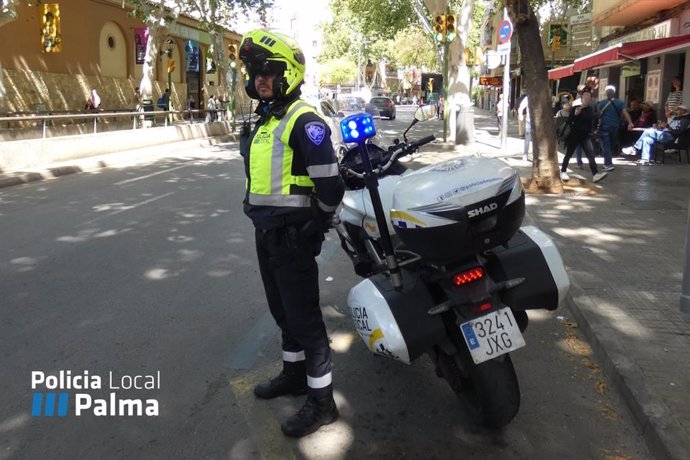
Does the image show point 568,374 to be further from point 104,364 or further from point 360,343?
point 104,364

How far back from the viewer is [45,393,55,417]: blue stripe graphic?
11.1ft

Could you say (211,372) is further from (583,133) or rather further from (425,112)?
(583,133)

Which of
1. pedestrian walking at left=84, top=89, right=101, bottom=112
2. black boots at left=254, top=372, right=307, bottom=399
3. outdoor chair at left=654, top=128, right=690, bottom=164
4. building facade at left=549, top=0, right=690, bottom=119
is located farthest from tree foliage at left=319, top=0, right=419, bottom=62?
black boots at left=254, top=372, right=307, bottom=399

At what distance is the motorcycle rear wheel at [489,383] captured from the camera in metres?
2.90

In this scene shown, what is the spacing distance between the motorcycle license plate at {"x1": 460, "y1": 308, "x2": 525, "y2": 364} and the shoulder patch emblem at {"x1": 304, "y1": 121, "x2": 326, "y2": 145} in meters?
1.07

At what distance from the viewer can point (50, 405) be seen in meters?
3.46

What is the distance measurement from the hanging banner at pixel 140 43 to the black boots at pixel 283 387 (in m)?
27.7

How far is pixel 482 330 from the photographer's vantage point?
2.84 meters

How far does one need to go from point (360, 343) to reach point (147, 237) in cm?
381

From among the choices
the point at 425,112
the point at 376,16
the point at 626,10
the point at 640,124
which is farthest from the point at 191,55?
the point at 425,112

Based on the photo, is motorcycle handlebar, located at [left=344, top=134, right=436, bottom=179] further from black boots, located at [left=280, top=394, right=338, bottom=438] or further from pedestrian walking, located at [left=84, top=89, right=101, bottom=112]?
pedestrian walking, located at [left=84, top=89, right=101, bottom=112]

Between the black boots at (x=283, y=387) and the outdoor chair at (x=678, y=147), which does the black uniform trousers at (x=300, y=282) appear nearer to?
the black boots at (x=283, y=387)

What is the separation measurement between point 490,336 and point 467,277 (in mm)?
285

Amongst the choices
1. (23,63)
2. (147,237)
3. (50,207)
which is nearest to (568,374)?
(147,237)
